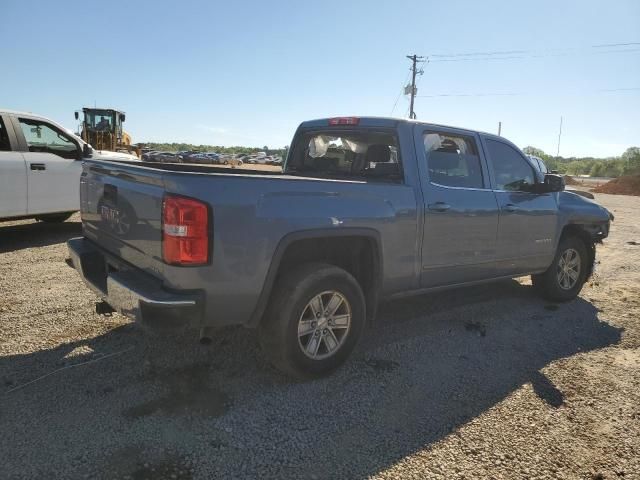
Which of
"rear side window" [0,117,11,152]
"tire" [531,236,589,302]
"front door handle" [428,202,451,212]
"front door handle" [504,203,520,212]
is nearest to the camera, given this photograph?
"front door handle" [428,202,451,212]

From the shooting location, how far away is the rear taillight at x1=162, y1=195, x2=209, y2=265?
2672 millimetres

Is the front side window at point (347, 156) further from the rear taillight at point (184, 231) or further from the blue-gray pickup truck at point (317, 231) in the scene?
the rear taillight at point (184, 231)

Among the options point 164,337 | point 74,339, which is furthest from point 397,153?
point 74,339

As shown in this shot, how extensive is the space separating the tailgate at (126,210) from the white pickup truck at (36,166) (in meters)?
3.41

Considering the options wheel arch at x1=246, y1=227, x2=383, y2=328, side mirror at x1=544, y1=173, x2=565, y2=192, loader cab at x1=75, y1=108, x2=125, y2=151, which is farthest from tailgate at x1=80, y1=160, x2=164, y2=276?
loader cab at x1=75, y1=108, x2=125, y2=151

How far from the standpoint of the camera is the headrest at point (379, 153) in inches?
165

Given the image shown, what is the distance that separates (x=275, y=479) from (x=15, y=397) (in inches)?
71.3

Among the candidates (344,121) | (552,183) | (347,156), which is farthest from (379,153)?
(552,183)

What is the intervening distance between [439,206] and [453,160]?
2.04 feet

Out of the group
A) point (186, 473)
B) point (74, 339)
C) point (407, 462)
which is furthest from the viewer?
point (74, 339)

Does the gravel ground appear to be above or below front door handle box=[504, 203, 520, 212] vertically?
below

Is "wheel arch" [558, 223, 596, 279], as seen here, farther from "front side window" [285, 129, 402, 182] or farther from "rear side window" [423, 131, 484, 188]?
"front side window" [285, 129, 402, 182]

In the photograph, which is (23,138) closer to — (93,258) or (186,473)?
(93,258)

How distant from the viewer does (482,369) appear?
376 centimetres
